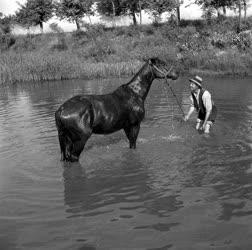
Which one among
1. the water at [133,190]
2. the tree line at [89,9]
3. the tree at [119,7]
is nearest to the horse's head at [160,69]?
the water at [133,190]

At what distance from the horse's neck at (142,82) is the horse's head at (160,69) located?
0.41ft

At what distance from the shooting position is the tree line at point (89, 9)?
169ft

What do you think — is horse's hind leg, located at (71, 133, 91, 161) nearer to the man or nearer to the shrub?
the man

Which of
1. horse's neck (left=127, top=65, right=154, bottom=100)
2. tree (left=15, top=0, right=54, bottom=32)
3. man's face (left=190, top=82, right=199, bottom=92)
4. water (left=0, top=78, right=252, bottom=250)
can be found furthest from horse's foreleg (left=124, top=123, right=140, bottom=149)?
tree (left=15, top=0, right=54, bottom=32)

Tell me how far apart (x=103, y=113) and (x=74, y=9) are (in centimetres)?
5417

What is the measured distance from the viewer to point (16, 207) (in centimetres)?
653

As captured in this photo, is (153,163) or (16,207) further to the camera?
(153,163)

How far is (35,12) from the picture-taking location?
63.5 metres

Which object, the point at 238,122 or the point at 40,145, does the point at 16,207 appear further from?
the point at 238,122

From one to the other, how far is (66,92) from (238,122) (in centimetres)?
1298

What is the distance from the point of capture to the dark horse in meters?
7.74

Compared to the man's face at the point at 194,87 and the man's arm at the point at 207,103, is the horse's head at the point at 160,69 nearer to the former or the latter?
the man's face at the point at 194,87

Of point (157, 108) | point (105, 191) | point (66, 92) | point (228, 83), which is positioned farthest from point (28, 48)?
point (105, 191)

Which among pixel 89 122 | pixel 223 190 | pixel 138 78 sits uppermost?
pixel 138 78
